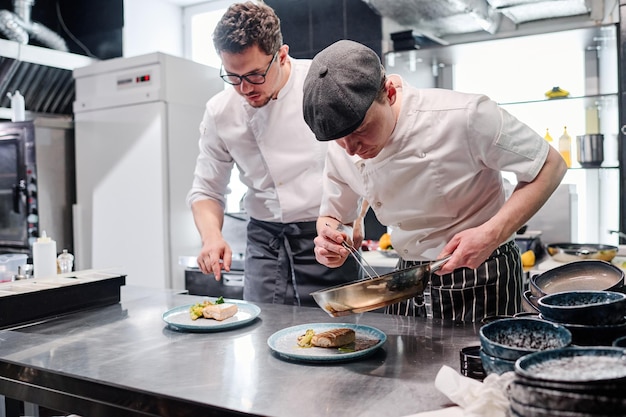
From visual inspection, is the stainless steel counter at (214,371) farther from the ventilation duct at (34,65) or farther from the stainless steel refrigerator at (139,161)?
the ventilation duct at (34,65)

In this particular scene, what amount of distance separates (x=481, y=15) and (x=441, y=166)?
6.99 feet

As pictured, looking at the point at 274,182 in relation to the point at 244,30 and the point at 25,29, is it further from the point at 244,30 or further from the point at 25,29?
the point at 25,29

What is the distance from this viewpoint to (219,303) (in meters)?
1.74

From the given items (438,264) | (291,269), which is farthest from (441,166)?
(291,269)

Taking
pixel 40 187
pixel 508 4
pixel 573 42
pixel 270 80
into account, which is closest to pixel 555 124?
pixel 573 42

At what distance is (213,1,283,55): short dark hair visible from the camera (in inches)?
72.7

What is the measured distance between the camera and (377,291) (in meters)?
1.32

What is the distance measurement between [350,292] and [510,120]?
2.09ft

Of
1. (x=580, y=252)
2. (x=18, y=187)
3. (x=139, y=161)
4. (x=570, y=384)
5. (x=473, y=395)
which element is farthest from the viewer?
(x=18, y=187)

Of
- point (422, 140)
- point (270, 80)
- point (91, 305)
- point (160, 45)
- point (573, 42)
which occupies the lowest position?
point (91, 305)

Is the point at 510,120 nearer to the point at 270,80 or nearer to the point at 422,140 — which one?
the point at 422,140

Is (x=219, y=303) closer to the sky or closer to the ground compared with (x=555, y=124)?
closer to the ground

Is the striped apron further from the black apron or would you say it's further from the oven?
the oven

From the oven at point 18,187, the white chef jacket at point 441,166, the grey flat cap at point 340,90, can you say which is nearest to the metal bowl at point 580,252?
the white chef jacket at point 441,166
